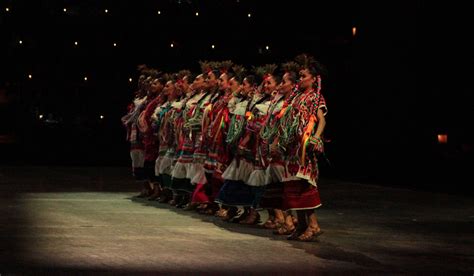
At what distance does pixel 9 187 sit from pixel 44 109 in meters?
14.4

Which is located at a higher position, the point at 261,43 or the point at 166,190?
the point at 261,43

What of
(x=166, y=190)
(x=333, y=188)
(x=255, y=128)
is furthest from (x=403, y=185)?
(x=255, y=128)

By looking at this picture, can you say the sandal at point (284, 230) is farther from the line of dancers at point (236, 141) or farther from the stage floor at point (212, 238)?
the stage floor at point (212, 238)

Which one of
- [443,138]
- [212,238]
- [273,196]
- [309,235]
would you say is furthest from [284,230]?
[443,138]

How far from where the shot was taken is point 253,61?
33.0 meters

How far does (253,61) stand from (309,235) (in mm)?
19859

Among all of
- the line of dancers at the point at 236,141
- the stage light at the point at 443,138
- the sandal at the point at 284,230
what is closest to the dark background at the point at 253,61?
the stage light at the point at 443,138

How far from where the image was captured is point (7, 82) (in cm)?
3541

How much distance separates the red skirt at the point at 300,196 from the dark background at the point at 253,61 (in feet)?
45.5

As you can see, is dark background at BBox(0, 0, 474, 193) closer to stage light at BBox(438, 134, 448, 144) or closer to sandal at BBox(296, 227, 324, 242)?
stage light at BBox(438, 134, 448, 144)

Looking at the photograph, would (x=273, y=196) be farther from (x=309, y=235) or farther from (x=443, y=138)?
(x=443, y=138)

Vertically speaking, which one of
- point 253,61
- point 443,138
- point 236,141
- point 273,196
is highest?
point 253,61

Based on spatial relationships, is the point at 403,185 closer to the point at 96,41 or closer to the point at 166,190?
the point at 166,190

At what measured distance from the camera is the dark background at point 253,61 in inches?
1152
